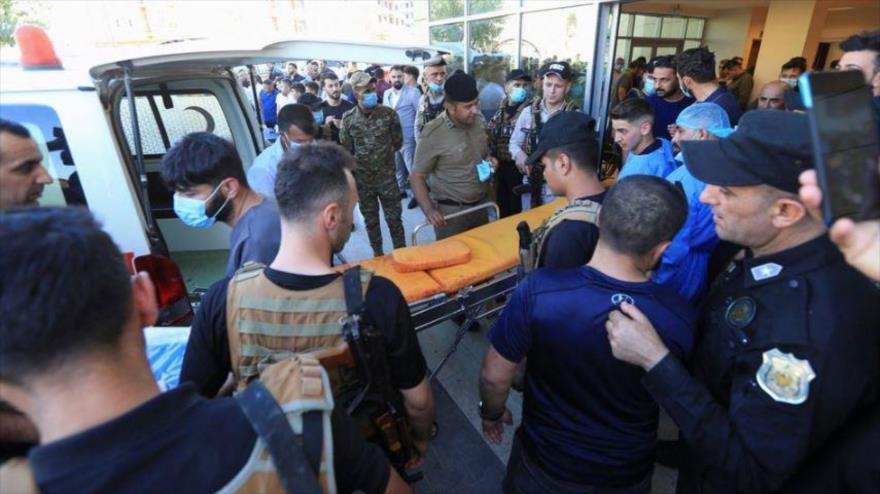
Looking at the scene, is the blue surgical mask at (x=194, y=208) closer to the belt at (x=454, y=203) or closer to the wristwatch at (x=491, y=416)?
the wristwatch at (x=491, y=416)

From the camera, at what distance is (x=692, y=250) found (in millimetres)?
2293

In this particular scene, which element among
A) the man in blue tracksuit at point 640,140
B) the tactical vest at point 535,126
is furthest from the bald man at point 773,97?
the man in blue tracksuit at point 640,140

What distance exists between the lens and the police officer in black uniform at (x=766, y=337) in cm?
105

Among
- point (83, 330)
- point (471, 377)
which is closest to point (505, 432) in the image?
point (471, 377)

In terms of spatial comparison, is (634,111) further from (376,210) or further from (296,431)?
(296,431)

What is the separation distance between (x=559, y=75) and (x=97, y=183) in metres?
3.94

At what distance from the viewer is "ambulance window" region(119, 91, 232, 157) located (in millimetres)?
3307

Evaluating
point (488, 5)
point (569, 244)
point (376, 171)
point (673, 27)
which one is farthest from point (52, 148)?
point (673, 27)

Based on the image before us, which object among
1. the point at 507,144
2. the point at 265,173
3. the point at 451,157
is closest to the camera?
the point at 265,173

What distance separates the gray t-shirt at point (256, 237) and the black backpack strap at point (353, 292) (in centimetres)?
73

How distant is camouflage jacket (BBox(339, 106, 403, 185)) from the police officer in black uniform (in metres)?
3.61

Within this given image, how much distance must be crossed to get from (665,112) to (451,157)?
8.26ft

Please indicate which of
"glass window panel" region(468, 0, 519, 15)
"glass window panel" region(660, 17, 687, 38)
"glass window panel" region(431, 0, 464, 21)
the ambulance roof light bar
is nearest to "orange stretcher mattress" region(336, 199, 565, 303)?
the ambulance roof light bar

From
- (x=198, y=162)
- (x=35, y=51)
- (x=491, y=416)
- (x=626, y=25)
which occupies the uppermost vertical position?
(x=626, y=25)
